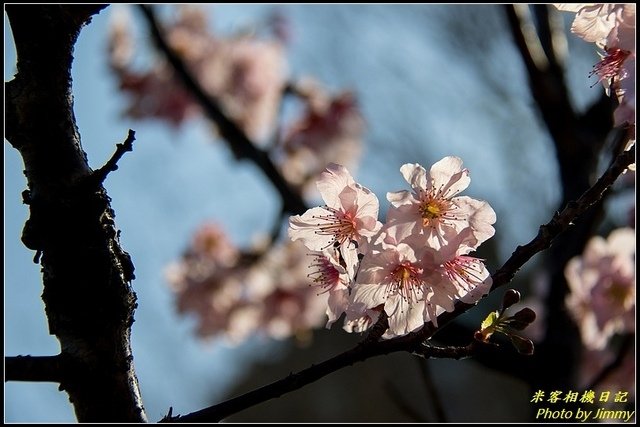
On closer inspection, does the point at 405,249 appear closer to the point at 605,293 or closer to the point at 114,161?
the point at 114,161

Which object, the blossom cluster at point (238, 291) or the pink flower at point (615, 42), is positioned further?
the blossom cluster at point (238, 291)

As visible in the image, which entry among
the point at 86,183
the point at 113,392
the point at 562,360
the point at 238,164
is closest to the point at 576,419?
Answer: the point at 562,360

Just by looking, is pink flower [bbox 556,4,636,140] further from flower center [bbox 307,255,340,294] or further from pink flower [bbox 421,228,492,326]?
flower center [bbox 307,255,340,294]

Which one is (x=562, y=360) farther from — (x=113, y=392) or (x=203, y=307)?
(x=203, y=307)

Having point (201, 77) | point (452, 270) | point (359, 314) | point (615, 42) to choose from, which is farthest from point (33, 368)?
point (201, 77)

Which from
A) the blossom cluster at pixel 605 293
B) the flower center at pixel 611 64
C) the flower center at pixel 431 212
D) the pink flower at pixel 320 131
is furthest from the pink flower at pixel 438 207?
the pink flower at pixel 320 131

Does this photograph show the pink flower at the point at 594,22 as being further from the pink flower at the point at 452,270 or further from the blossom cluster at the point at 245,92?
the blossom cluster at the point at 245,92

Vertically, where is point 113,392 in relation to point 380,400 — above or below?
below
